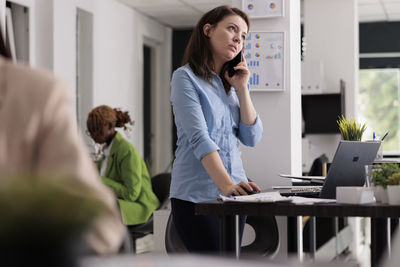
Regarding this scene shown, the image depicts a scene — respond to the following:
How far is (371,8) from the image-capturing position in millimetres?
9320

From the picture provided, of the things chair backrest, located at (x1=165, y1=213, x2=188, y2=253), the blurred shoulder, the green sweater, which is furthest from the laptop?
the green sweater

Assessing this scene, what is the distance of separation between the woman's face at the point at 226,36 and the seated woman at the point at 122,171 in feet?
7.72

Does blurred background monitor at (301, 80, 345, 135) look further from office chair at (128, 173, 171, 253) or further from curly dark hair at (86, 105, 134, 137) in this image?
curly dark hair at (86, 105, 134, 137)

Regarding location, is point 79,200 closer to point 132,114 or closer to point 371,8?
point 132,114

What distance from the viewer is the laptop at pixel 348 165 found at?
86.4 inches

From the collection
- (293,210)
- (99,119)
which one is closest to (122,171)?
(99,119)

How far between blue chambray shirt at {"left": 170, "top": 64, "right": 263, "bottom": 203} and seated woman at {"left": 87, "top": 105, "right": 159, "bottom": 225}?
90.7 inches

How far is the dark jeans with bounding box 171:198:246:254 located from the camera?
7.39 ft

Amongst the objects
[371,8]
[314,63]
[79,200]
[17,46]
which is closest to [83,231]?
[79,200]

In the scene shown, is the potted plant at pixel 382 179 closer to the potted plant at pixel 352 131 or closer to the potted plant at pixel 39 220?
the potted plant at pixel 352 131

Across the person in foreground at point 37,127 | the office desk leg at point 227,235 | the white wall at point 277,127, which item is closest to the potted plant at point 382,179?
the office desk leg at point 227,235

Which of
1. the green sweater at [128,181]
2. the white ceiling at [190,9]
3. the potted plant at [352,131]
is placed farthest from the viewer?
the white ceiling at [190,9]

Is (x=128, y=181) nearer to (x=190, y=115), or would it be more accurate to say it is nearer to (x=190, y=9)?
(x=190, y=115)

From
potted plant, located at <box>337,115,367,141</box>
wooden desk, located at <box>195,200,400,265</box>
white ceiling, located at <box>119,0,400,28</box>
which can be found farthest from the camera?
white ceiling, located at <box>119,0,400,28</box>
